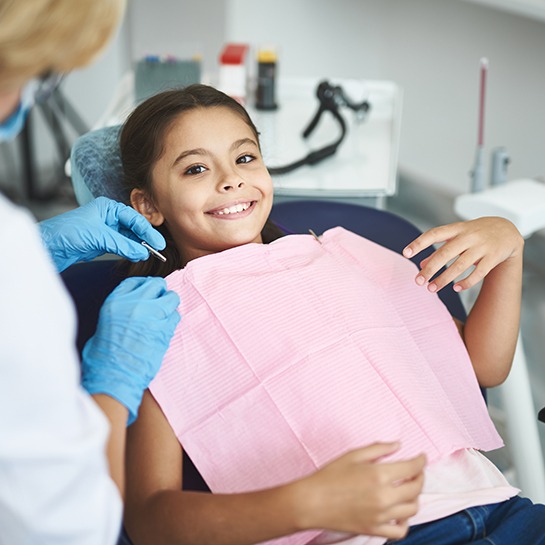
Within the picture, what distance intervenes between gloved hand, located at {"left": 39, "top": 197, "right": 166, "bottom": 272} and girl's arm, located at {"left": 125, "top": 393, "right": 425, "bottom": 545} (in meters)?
0.37

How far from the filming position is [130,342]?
1.04 meters

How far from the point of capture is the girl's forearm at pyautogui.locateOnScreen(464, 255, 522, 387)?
1309mm

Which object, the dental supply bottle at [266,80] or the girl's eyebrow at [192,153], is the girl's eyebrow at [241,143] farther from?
the dental supply bottle at [266,80]

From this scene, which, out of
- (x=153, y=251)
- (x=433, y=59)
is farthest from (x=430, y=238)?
(x=433, y=59)

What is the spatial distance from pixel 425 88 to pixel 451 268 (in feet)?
6.53

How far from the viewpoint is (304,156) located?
1.96 m

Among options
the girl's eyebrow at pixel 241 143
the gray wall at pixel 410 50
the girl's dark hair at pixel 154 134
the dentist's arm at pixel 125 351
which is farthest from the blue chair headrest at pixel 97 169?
the gray wall at pixel 410 50

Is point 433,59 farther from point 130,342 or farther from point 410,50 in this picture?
point 130,342

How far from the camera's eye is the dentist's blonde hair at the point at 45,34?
0.72m

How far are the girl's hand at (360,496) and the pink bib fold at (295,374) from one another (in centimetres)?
18

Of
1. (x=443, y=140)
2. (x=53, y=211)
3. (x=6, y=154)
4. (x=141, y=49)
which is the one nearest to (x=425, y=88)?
(x=443, y=140)

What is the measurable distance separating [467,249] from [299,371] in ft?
1.11

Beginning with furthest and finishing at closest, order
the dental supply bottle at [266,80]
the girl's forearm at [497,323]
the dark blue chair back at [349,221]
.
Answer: the dental supply bottle at [266,80] < the dark blue chair back at [349,221] < the girl's forearm at [497,323]

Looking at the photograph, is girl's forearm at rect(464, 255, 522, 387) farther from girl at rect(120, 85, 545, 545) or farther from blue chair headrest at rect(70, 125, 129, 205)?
blue chair headrest at rect(70, 125, 129, 205)
